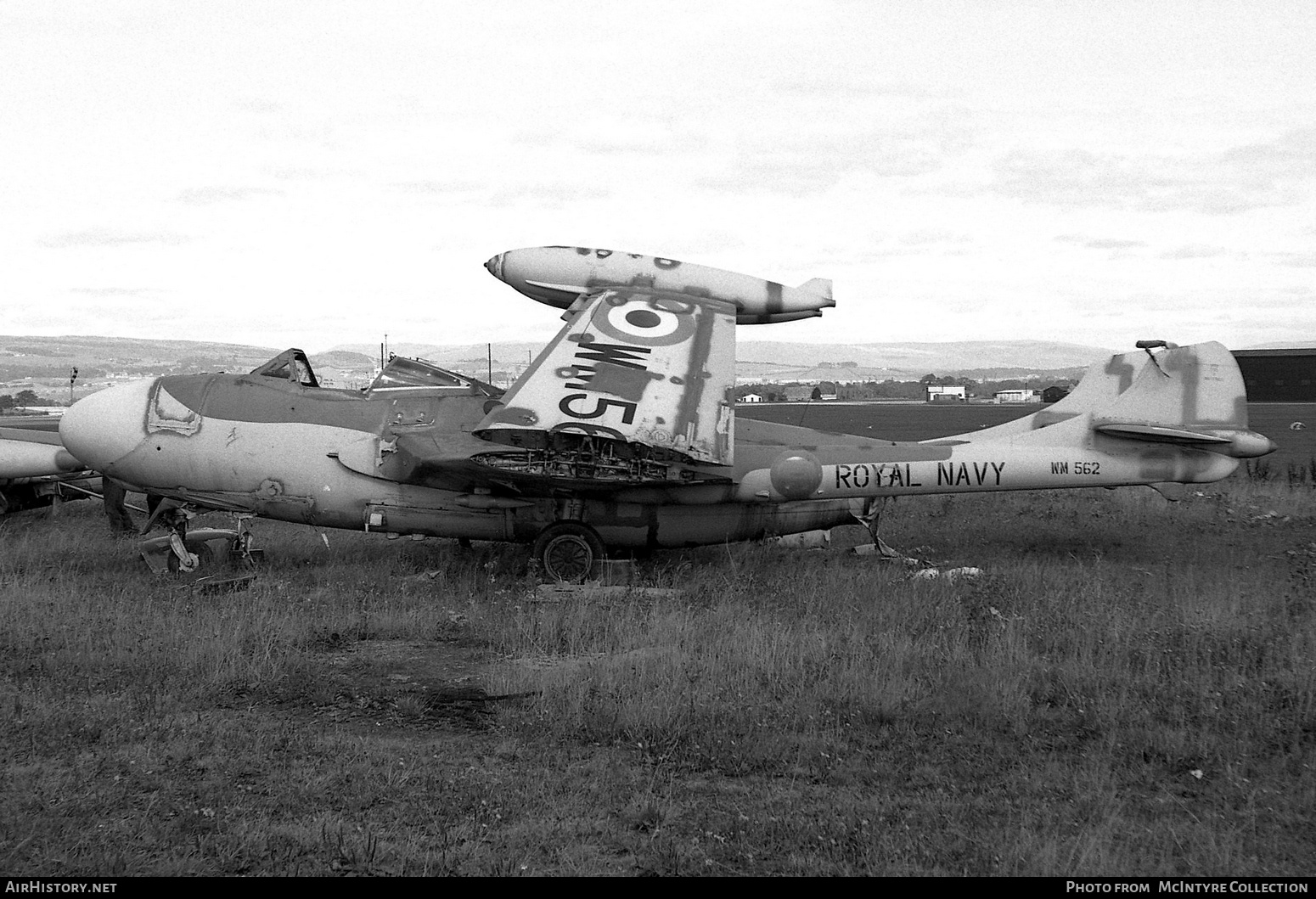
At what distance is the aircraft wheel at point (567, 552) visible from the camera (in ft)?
36.2

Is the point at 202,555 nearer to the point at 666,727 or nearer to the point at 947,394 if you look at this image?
the point at 666,727

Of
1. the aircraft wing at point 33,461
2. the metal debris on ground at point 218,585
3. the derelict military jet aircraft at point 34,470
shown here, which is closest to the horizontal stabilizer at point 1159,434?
the metal debris on ground at point 218,585

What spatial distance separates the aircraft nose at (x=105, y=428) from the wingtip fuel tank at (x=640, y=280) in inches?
166

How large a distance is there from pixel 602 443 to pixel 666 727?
187 inches

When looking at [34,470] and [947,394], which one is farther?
[947,394]

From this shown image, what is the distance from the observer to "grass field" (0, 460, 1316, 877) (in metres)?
4.51

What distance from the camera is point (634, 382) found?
1043cm

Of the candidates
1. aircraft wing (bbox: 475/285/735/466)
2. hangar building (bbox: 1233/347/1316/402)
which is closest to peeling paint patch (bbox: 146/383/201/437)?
aircraft wing (bbox: 475/285/735/466)

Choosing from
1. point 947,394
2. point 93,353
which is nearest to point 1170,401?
point 947,394

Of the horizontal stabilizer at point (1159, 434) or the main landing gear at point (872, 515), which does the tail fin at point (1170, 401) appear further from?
the main landing gear at point (872, 515)

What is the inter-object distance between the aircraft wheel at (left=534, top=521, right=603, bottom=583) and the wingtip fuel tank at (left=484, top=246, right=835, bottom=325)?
256cm

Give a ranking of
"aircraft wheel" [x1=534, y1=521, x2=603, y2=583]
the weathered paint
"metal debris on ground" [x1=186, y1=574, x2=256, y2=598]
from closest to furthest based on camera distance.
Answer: "metal debris on ground" [x1=186, y1=574, x2=256, y2=598]
the weathered paint
"aircraft wheel" [x1=534, y1=521, x2=603, y2=583]

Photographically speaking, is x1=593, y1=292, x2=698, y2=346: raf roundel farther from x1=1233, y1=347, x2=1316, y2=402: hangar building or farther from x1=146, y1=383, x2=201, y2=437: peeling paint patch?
x1=1233, y1=347, x2=1316, y2=402: hangar building
